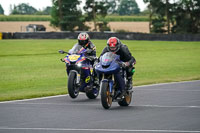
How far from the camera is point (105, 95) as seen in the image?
10734 millimetres

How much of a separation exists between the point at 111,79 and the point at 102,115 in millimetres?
1181

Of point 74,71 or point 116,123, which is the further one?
point 74,71

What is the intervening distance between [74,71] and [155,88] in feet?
12.5

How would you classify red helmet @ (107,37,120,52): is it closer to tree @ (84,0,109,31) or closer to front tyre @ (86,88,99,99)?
front tyre @ (86,88,99,99)

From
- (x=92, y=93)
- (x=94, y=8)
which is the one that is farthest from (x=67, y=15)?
(x=92, y=93)

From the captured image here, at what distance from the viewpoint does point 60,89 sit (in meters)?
16.4

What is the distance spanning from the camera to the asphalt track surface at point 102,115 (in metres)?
8.64

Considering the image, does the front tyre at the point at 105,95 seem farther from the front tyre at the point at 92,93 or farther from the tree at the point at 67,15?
the tree at the point at 67,15

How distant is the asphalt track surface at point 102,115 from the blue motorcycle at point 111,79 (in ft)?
0.85

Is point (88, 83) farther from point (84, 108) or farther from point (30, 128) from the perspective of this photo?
point (30, 128)

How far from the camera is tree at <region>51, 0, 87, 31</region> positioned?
8238 centimetres

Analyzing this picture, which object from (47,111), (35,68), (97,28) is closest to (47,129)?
(47,111)

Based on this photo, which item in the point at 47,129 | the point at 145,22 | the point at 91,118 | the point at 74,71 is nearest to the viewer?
the point at 47,129

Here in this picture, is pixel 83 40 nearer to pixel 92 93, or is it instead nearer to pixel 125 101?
pixel 92 93
